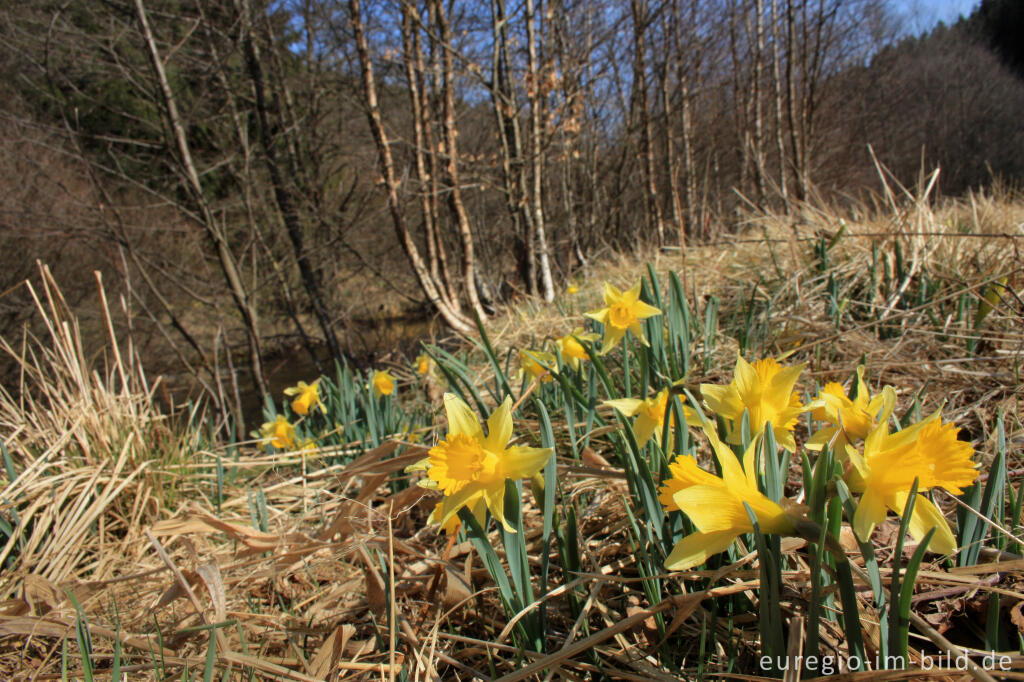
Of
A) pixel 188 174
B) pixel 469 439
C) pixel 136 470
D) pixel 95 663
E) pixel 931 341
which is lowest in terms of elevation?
pixel 95 663

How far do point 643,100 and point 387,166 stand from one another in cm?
413

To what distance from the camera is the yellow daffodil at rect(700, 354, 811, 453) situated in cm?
78

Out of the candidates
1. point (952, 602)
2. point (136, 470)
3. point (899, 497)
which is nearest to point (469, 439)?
point (899, 497)

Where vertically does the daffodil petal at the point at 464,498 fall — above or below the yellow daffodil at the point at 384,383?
above

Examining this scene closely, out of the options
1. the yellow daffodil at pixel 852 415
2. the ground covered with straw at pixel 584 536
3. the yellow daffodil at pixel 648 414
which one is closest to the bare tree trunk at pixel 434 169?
the ground covered with straw at pixel 584 536

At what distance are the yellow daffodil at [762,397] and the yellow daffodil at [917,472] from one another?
0.16 metres

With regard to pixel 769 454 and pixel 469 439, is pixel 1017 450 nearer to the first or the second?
pixel 769 454

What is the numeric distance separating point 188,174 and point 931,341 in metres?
5.26

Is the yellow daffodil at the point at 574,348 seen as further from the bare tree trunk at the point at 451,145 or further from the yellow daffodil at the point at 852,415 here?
the bare tree trunk at the point at 451,145

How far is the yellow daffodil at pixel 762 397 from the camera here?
78 cm

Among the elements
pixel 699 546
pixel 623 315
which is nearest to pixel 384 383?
pixel 623 315

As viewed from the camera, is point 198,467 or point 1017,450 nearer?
point 1017,450

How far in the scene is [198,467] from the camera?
6.54 ft

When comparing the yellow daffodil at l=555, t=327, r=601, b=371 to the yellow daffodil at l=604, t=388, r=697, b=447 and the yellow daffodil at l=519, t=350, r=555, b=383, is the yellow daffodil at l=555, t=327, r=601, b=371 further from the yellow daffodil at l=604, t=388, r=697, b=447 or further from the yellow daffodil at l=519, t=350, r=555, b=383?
the yellow daffodil at l=604, t=388, r=697, b=447
